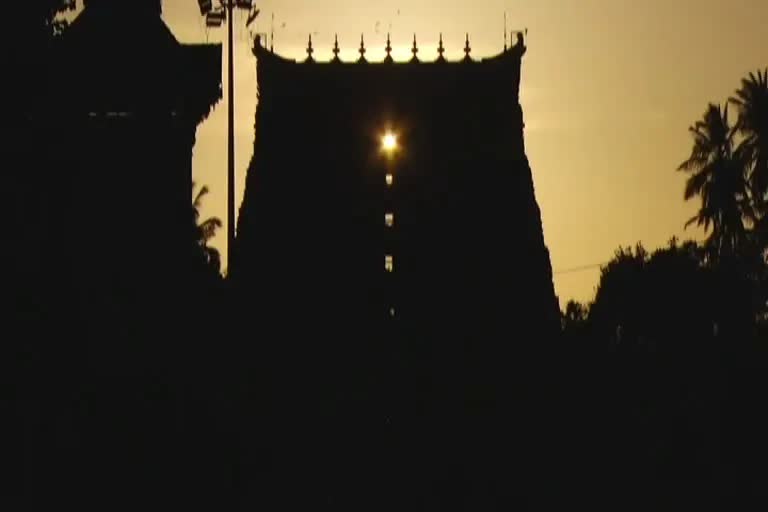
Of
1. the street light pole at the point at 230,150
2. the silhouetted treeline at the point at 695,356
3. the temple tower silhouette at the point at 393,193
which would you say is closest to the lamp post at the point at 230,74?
the street light pole at the point at 230,150

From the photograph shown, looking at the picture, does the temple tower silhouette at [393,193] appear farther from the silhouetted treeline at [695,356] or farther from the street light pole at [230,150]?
the street light pole at [230,150]

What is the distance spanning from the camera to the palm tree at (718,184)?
178ft

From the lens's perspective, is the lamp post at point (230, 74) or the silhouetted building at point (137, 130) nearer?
the silhouetted building at point (137, 130)

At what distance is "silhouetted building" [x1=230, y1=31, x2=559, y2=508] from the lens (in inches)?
1965

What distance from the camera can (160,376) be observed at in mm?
23250

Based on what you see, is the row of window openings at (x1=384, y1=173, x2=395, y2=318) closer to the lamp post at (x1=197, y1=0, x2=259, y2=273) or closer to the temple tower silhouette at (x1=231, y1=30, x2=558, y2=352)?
the temple tower silhouette at (x1=231, y1=30, x2=558, y2=352)

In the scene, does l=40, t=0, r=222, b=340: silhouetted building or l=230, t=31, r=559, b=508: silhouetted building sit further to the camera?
l=230, t=31, r=559, b=508: silhouetted building

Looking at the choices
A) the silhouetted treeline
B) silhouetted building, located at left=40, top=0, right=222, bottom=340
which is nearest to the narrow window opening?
the silhouetted treeline

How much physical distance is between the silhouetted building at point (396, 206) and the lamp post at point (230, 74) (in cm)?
1306

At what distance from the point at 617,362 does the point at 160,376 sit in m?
17.5

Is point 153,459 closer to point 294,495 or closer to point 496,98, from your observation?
point 294,495

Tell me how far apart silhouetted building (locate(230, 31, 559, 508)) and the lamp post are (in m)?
13.1

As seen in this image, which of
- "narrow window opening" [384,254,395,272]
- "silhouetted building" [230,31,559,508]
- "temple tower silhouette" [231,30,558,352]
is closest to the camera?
"silhouetted building" [230,31,559,508]

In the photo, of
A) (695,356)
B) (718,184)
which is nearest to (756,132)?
(718,184)
